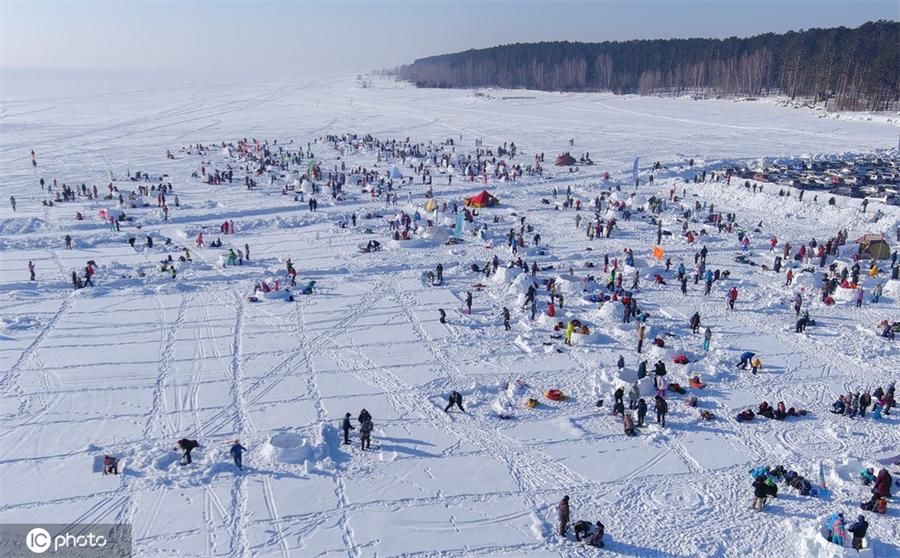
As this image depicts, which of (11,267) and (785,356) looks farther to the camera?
(11,267)

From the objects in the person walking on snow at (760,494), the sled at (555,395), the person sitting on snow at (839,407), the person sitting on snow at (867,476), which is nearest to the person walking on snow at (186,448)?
the sled at (555,395)

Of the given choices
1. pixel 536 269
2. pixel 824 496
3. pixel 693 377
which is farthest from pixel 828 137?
pixel 824 496

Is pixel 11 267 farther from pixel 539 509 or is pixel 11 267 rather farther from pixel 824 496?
pixel 824 496

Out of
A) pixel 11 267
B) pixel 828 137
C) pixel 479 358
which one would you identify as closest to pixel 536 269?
pixel 479 358

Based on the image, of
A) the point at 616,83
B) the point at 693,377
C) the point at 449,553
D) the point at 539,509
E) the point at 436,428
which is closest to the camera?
the point at 449,553

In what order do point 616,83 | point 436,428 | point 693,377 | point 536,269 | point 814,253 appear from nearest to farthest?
1. point 436,428
2. point 693,377
3. point 536,269
4. point 814,253
5. point 616,83
